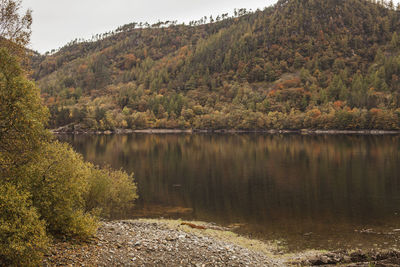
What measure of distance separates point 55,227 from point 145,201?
95.3ft

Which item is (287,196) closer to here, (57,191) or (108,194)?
(108,194)

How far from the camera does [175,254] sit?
21141mm

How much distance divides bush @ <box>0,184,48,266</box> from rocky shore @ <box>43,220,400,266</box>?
4.81 feet

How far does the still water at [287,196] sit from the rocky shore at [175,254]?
4502 millimetres

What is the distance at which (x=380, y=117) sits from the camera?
630 ft

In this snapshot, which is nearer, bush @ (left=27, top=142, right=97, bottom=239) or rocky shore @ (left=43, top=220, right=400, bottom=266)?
rocky shore @ (left=43, top=220, right=400, bottom=266)

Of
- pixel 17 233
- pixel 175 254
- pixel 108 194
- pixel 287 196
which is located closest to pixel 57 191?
pixel 17 233

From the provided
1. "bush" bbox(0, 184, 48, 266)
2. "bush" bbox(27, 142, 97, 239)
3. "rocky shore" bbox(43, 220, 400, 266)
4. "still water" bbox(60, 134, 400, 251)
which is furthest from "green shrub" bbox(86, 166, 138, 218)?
"bush" bbox(0, 184, 48, 266)

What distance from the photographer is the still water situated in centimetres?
3362

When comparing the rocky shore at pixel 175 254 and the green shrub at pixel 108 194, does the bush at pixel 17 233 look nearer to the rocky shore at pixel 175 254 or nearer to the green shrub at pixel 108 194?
the rocky shore at pixel 175 254

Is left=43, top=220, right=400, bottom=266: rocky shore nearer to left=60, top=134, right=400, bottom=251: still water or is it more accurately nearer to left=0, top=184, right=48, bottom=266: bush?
left=0, top=184, right=48, bottom=266: bush

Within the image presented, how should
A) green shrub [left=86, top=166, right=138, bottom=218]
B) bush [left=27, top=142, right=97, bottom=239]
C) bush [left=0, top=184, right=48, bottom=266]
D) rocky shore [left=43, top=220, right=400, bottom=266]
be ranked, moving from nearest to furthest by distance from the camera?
bush [left=0, top=184, right=48, bottom=266] → rocky shore [left=43, top=220, right=400, bottom=266] → bush [left=27, top=142, right=97, bottom=239] → green shrub [left=86, top=166, right=138, bottom=218]

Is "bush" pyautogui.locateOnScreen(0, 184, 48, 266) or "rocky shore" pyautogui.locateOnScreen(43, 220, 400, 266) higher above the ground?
"bush" pyautogui.locateOnScreen(0, 184, 48, 266)

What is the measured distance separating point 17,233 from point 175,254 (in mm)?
9432
